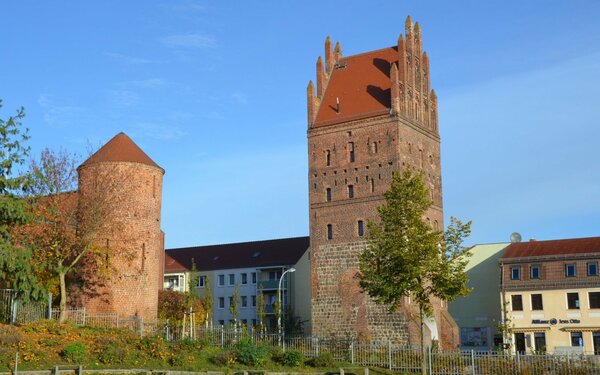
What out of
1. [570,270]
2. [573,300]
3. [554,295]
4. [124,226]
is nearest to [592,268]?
[570,270]

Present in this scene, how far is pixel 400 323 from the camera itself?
177 ft

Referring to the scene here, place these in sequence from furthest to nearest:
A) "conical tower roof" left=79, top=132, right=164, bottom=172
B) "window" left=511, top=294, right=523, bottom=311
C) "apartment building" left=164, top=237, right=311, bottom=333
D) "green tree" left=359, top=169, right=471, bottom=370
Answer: "apartment building" left=164, top=237, right=311, bottom=333 → "window" left=511, top=294, right=523, bottom=311 → "conical tower roof" left=79, top=132, right=164, bottom=172 → "green tree" left=359, top=169, right=471, bottom=370

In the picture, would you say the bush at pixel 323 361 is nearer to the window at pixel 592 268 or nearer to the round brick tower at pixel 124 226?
the round brick tower at pixel 124 226

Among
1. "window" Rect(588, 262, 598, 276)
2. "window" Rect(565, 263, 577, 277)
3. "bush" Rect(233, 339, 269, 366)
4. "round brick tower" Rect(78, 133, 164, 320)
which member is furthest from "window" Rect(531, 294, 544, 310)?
"bush" Rect(233, 339, 269, 366)

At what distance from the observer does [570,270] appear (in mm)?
60219

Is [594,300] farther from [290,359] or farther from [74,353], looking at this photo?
[74,353]

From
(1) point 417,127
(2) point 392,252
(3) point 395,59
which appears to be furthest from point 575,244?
(2) point 392,252

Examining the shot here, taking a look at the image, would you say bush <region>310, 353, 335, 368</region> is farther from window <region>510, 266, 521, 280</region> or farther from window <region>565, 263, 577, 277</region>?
window <region>510, 266, 521, 280</region>

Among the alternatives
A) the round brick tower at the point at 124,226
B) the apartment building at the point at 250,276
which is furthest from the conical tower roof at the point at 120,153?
the apartment building at the point at 250,276

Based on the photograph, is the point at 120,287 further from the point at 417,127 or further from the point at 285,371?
the point at 417,127

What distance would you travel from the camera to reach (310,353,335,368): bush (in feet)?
117

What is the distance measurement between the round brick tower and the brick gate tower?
13.4 metres

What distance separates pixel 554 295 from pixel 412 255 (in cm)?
3066

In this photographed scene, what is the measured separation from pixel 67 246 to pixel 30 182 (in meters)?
9.33
